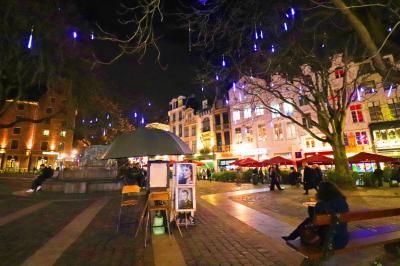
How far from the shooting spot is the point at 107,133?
27.9 m

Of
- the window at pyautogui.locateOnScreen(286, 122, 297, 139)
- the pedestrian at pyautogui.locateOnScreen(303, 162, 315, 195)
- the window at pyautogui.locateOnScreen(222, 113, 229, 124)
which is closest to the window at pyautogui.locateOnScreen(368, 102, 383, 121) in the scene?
the window at pyautogui.locateOnScreen(286, 122, 297, 139)

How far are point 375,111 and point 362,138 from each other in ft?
10.1

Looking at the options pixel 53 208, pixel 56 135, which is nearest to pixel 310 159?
pixel 53 208

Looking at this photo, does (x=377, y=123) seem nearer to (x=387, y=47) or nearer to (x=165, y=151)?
(x=387, y=47)

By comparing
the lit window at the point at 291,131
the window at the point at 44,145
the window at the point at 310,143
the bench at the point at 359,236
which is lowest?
the bench at the point at 359,236

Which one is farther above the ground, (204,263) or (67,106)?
(67,106)

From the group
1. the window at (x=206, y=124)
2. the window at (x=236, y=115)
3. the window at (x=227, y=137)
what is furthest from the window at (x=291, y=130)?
the window at (x=206, y=124)

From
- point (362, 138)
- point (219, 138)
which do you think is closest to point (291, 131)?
point (362, 138)

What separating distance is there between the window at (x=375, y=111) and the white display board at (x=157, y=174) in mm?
26435

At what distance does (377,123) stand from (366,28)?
25.7 metres

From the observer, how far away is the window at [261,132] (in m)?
35.0

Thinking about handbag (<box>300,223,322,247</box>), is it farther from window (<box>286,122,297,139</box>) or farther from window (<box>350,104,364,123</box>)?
window (<box>286,122,297,139</box>)

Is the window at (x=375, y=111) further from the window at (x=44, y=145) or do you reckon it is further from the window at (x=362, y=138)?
the window at (x=44, y=145)

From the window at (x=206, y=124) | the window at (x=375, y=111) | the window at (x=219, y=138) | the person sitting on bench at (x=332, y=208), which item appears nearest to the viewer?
the person sitting on bench at (x=332, y=208)
